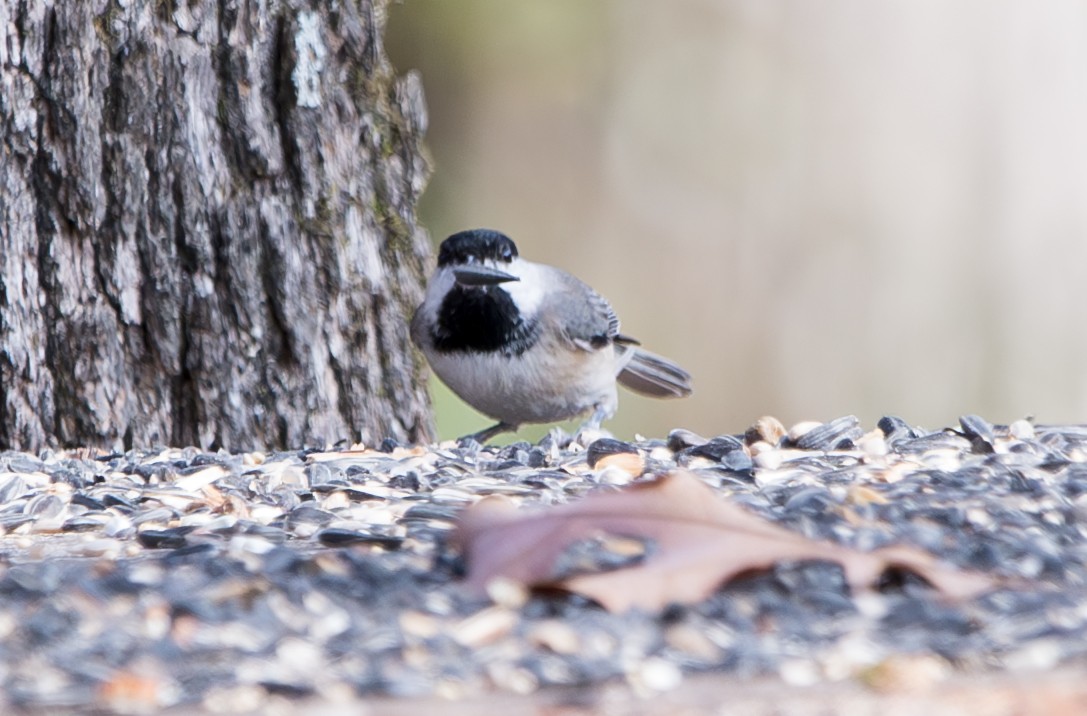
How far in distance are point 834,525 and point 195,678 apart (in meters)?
1.02

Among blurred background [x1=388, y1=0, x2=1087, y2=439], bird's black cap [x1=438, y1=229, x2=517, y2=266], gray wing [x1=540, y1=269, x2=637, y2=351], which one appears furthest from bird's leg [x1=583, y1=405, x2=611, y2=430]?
blurred background [x1=388, y1=0, x2=1087, y2=439]

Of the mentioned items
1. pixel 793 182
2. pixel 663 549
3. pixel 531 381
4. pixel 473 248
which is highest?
pixel 793 182

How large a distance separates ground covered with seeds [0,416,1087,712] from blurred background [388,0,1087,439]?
490 cm

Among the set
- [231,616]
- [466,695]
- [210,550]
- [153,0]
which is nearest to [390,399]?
[153,0]

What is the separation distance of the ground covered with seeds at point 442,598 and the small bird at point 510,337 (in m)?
1.47

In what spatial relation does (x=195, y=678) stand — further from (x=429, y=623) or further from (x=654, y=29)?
(x=654, y=29)

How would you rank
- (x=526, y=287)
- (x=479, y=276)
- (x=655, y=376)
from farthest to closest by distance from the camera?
1. (x=655, y=376)
2. (x=526, y=287)
3. (x=479, y=276)

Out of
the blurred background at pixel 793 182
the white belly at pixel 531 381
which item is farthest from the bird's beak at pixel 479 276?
the blurred background at pixel 793 182

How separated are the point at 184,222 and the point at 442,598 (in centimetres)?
230

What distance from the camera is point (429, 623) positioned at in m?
1.65

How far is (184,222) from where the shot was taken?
3.74m

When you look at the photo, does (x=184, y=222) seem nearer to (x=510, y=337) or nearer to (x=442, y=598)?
(x=510, y=337)

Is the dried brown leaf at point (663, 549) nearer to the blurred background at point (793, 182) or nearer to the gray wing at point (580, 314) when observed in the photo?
the gray wing at point (580, 314)

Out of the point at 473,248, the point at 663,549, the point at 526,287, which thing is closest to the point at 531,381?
the point at 526,287
